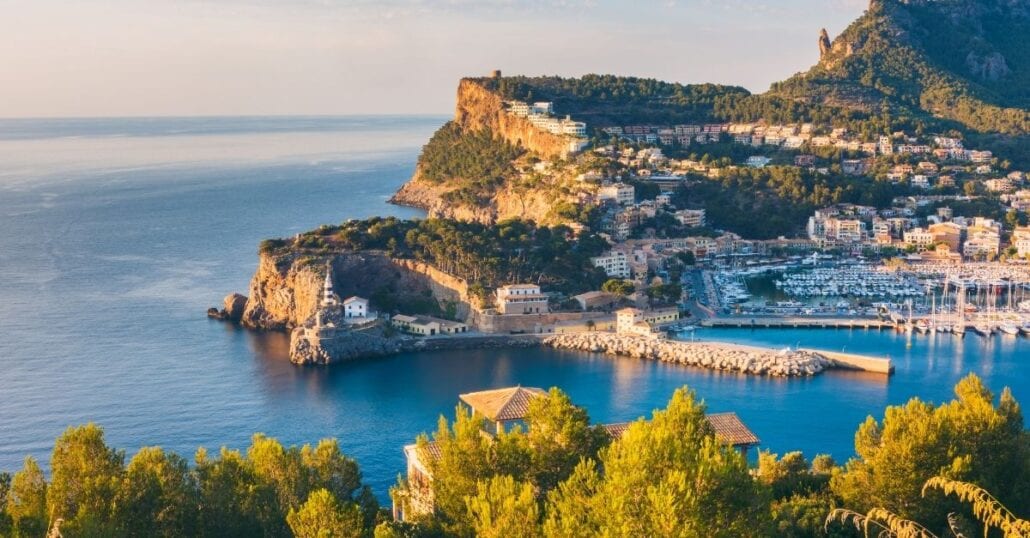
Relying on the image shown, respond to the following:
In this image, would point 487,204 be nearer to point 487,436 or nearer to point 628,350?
point 628,350

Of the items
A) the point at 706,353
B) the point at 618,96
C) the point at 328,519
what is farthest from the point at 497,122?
the point at 328,519

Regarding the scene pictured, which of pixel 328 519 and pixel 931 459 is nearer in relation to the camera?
pixel 328 519

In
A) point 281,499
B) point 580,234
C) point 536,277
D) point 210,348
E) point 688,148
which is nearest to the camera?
point 281,499

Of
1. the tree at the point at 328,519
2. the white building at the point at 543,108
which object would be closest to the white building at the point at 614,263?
the tree at the point at 328,519

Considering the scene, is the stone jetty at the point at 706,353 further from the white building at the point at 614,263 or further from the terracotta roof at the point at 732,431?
the terracotta roof at the point at 732,431

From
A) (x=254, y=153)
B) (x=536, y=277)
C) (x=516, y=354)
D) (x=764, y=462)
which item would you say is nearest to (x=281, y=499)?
(x=764, y=462)

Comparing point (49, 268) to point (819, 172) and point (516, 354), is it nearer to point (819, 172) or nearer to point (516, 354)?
point (516, 354)
